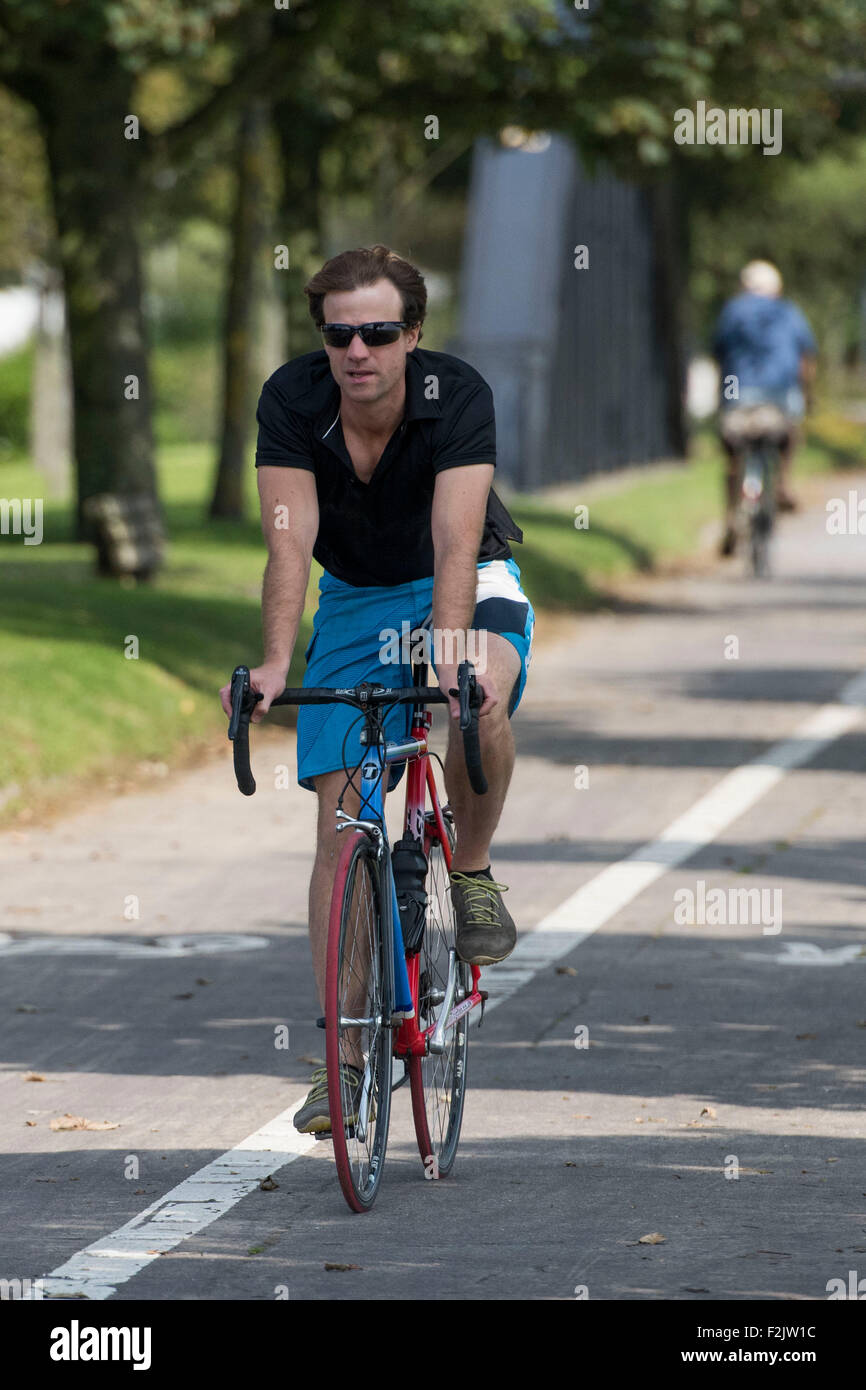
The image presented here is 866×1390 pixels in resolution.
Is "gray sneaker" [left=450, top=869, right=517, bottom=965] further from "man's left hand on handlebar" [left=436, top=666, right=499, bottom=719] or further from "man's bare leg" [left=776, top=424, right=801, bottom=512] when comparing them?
"man's bare leg" [left=776, top=424, right=801, bottom=512]

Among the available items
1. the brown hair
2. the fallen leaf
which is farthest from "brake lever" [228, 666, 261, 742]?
the fallen leaf

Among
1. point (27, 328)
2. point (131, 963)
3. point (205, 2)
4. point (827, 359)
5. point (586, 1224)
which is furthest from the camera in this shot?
point (827, 359)

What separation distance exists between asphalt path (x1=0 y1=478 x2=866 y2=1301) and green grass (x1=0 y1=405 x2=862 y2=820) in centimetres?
40

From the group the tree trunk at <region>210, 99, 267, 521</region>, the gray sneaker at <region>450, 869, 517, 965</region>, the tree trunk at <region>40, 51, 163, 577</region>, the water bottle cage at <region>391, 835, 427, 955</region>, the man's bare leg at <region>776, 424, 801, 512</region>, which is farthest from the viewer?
the tree trunk at <region>210, 99, 267, 521</region>

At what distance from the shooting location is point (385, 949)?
219 inches

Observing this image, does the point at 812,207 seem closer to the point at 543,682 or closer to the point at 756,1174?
the point at 543,682

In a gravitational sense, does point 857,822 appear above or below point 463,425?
below

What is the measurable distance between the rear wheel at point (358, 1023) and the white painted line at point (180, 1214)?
0.31 meters

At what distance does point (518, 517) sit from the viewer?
24.9m

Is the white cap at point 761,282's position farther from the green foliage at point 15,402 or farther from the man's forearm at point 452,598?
the green foliage at point 15,402

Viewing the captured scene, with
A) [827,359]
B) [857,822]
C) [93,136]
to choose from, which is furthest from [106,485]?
[827,359]

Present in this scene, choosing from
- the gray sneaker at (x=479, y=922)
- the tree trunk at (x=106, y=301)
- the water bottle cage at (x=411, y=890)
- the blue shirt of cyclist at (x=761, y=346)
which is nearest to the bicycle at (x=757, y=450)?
the blue shirt of cyclist at (x=761, y=346)

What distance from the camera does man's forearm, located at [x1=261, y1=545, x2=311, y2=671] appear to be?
5.56 m

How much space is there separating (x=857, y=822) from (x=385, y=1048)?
5.63 meters
